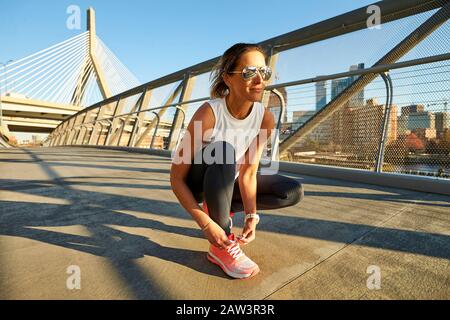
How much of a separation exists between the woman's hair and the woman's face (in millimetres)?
23

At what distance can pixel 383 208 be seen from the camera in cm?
204

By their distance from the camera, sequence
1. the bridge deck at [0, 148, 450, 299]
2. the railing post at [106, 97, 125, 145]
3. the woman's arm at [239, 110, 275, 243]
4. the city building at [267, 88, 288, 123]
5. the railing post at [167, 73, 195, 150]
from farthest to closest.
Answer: the railing post at [106, 97, 125, 145]
the railing post at [167, 73, 195, 150]
the city building at [267, 88, 288, 123]
the woman's arm at [239, 110, 275, 243]
the bridge deck at [0, 148, 450, 299]

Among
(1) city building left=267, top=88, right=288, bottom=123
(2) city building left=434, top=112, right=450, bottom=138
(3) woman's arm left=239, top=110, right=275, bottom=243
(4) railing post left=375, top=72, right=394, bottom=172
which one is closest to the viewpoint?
(3) woman's arm left=239, top=110, right=275, bottom=243

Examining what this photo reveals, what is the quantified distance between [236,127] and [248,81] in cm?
21

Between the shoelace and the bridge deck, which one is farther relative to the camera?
the shoelace

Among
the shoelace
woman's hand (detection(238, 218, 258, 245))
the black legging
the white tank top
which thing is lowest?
the shoelace

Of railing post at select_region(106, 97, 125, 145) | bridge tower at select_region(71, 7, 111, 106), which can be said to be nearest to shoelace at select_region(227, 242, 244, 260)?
railing post at select_region(106, 97, 125, 145)

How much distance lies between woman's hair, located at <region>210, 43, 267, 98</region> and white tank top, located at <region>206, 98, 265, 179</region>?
13 cm

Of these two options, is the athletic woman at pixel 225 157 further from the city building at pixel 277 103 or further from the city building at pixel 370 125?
the city building at pixel 277 103

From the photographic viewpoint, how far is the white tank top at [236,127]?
1259mm

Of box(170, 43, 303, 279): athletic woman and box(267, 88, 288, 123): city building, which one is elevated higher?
box(267, 88, 288, 123): city building

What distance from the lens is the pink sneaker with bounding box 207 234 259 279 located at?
1103 mm

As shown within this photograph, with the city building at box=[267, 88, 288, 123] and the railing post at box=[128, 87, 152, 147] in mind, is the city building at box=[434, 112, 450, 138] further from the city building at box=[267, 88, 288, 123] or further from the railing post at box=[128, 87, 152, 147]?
the railing post at box=[128, 87, 152, 147]
